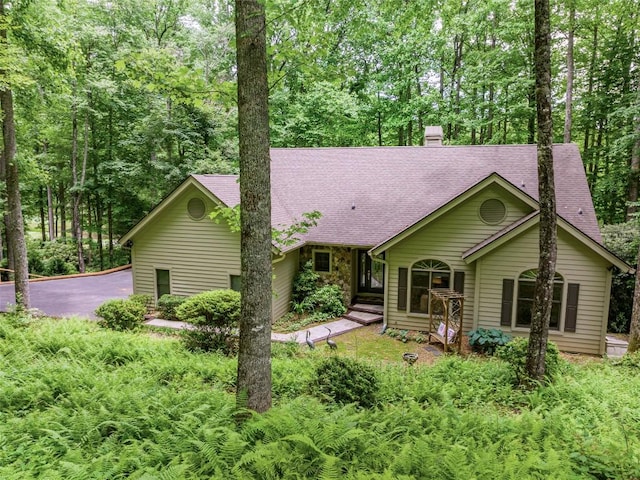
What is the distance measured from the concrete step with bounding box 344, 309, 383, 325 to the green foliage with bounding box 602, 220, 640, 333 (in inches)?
294

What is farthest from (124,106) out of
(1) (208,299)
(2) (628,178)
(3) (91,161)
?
(2) (628,178)

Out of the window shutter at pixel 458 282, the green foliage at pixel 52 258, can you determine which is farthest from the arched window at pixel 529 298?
the green foliage at pixel 52 258

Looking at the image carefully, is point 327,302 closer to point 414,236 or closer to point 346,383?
point 414,236

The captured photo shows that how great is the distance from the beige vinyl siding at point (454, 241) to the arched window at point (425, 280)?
0.56 ft

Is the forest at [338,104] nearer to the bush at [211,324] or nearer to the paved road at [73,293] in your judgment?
the paved road at [73,293]

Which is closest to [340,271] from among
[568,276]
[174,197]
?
[174,197]

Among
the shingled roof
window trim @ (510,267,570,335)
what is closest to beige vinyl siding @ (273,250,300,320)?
the shingled roof

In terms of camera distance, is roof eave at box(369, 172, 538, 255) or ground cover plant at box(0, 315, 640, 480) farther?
roof eave at box(369, 172, 538, 255)

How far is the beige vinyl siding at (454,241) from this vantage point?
11406 millimetres

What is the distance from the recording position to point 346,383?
6016 mm

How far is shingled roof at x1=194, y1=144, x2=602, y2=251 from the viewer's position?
1324 centimetres

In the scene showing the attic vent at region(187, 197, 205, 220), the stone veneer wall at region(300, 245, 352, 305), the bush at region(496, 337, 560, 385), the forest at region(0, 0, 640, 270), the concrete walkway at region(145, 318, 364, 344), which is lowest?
the concrete walkway at region(145, 318, 364, 344)

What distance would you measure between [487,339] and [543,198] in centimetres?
540

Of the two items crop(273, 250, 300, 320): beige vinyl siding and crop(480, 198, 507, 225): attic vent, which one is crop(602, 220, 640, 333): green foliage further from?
crop(273, 250, 300, 320): beige vinyl siding
